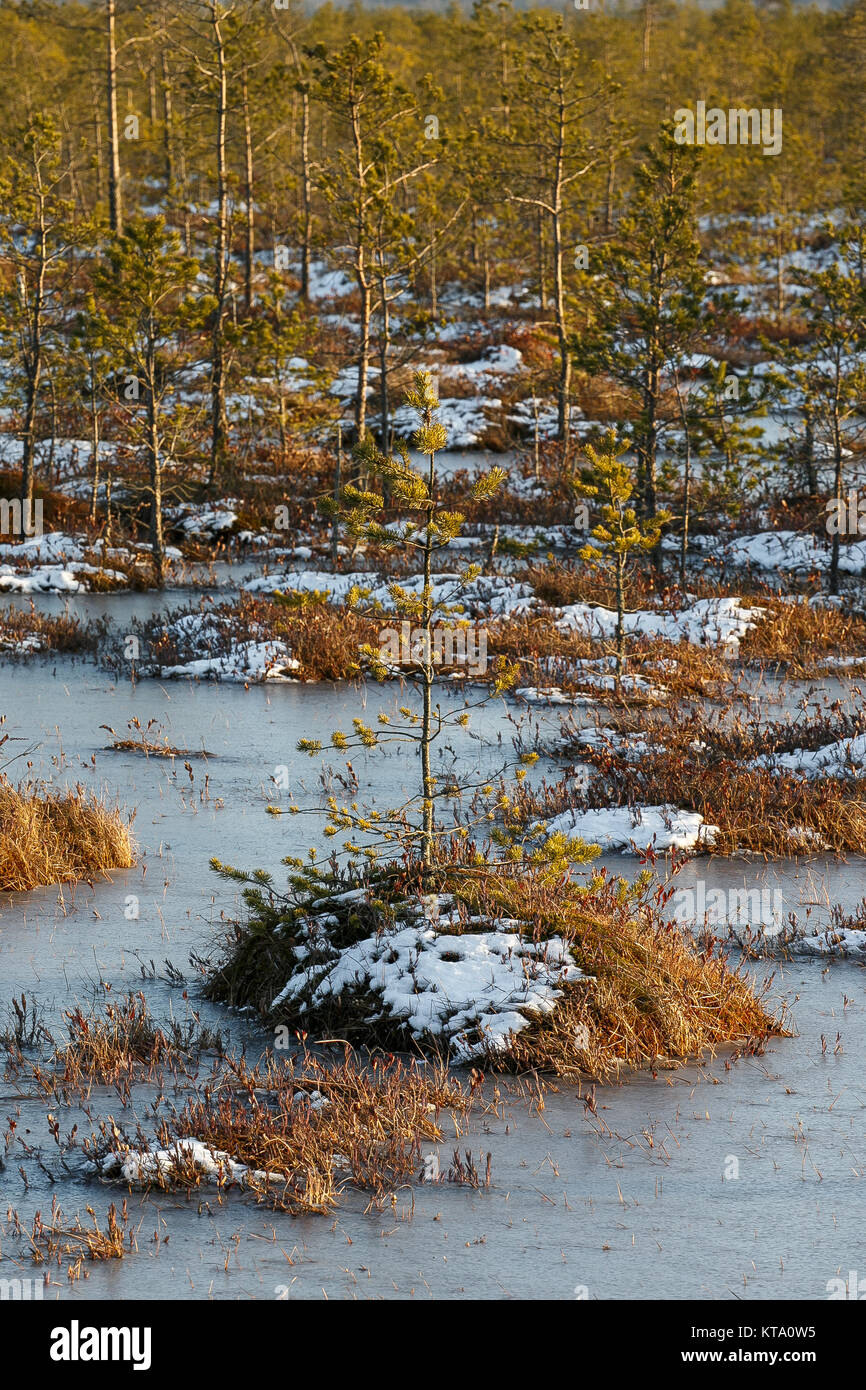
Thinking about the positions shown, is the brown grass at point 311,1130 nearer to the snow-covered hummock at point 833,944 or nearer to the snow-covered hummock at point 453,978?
the snow-covered hummock at point 453,978

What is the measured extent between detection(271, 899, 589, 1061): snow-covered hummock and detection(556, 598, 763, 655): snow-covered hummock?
32.1 ft

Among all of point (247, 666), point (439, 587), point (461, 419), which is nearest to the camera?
point (247, 666)

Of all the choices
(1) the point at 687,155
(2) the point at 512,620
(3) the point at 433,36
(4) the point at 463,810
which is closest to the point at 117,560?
(2) the point at 512,620

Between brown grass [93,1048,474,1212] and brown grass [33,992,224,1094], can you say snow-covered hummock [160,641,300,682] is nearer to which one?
brown grass [33,992,224,1094]

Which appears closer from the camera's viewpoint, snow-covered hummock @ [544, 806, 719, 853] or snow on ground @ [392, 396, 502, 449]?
snow-covered hummock @ [544, 806, 719, 853]

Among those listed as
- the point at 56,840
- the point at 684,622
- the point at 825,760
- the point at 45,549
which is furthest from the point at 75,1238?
the point at 45,549

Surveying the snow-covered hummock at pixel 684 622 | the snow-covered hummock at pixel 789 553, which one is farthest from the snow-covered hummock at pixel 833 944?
the snow-covered hummock at pixel 789 553

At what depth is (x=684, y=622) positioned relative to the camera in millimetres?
17609

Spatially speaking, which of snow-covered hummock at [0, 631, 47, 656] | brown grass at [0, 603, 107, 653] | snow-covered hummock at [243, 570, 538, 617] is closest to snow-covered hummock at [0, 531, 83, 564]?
snow-covered hummock at [243, 570, 538, 617]

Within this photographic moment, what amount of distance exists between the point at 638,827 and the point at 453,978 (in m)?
3.67

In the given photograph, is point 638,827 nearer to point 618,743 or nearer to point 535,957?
point 618,743

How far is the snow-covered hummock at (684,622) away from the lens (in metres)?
17.1

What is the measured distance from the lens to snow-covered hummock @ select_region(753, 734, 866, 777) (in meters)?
11.5
